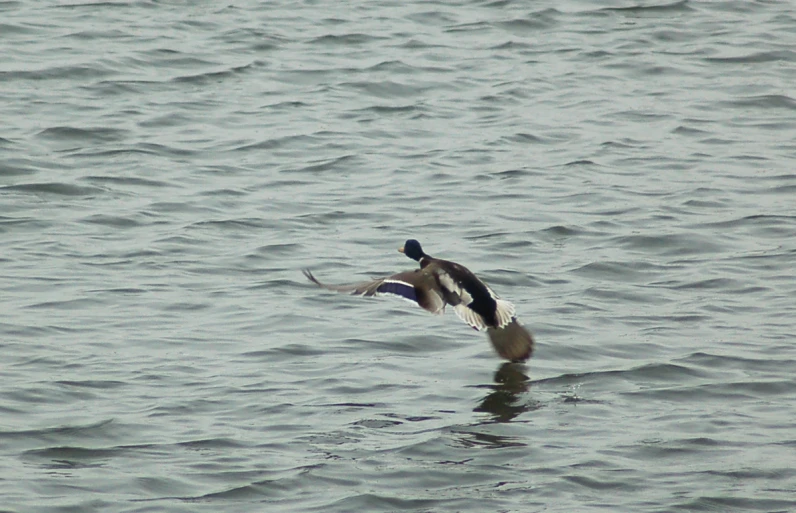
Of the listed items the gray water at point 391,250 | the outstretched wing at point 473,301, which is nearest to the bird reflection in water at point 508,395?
the gray water at point 391,250

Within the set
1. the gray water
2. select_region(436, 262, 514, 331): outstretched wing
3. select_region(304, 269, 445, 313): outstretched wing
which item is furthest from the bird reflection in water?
select_region(304, 269, 445, 313): outstretched wing

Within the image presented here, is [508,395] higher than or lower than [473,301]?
lower

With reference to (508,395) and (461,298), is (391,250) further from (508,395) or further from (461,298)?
(508,395)

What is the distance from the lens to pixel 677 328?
8406mm

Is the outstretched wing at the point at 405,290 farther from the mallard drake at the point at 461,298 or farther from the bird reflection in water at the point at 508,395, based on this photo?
the bird reflection in water at the point at 508,395

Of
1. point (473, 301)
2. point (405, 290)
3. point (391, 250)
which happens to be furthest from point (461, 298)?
point (391, 250)

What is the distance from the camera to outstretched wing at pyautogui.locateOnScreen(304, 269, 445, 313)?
7.52m

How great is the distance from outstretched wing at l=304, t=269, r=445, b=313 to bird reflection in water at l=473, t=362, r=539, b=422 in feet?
1.65

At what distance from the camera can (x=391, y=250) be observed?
32.2ft

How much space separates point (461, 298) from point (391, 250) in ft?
7.04

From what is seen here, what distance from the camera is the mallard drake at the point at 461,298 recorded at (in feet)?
24.9

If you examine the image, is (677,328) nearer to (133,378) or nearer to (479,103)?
(133,378)

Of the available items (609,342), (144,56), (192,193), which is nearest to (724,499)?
(609,342)

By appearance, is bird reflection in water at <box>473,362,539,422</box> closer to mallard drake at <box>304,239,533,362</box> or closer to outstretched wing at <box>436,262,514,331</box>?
mallard drake at <box>304,239,533,362</box>
